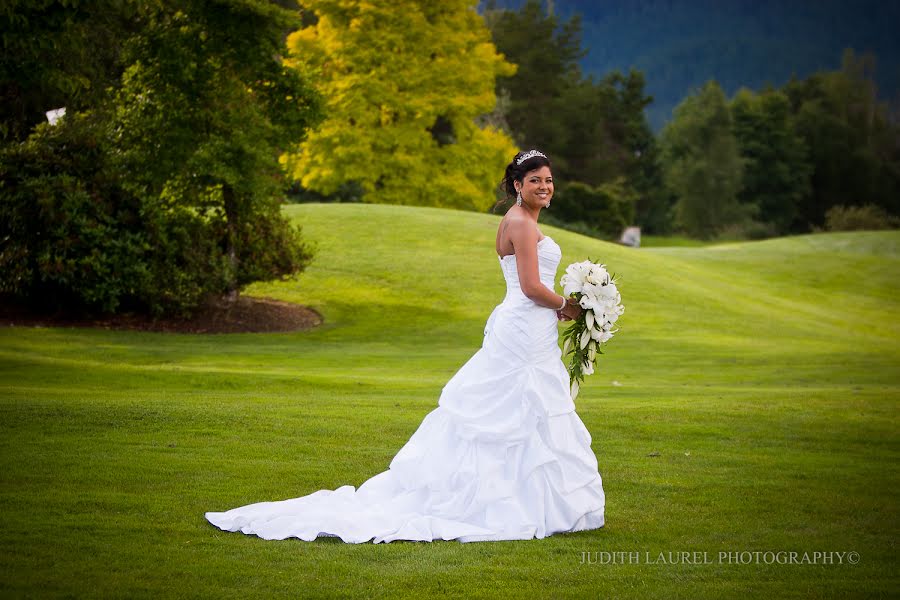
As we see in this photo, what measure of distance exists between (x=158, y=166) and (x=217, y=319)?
14.9 ft

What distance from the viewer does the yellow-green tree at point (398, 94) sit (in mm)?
43938

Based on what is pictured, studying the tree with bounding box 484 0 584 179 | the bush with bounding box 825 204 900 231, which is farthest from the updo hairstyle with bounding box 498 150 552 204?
the tree with bounding box 484 0 584 179

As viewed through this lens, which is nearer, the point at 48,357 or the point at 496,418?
the point at 496,418

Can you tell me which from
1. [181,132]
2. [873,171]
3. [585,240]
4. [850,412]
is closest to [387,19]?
[585,240]

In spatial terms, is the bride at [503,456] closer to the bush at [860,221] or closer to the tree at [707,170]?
the bush at [860,221]

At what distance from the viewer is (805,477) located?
10.1m

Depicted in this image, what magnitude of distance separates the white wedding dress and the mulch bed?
17140 millimetres

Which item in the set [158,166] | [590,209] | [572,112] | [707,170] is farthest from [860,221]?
[158,166]

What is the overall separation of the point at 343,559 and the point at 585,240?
109 feet

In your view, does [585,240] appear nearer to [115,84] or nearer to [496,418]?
[115,84]

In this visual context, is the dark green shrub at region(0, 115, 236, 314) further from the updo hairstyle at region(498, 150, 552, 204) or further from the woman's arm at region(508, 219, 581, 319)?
the woman's arm at region(508, 219, 581, 319)

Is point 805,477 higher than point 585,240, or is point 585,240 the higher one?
point 585,240

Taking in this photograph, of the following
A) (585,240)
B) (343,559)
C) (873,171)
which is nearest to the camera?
(343,559)

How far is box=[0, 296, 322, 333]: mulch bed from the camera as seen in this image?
23.9 m
